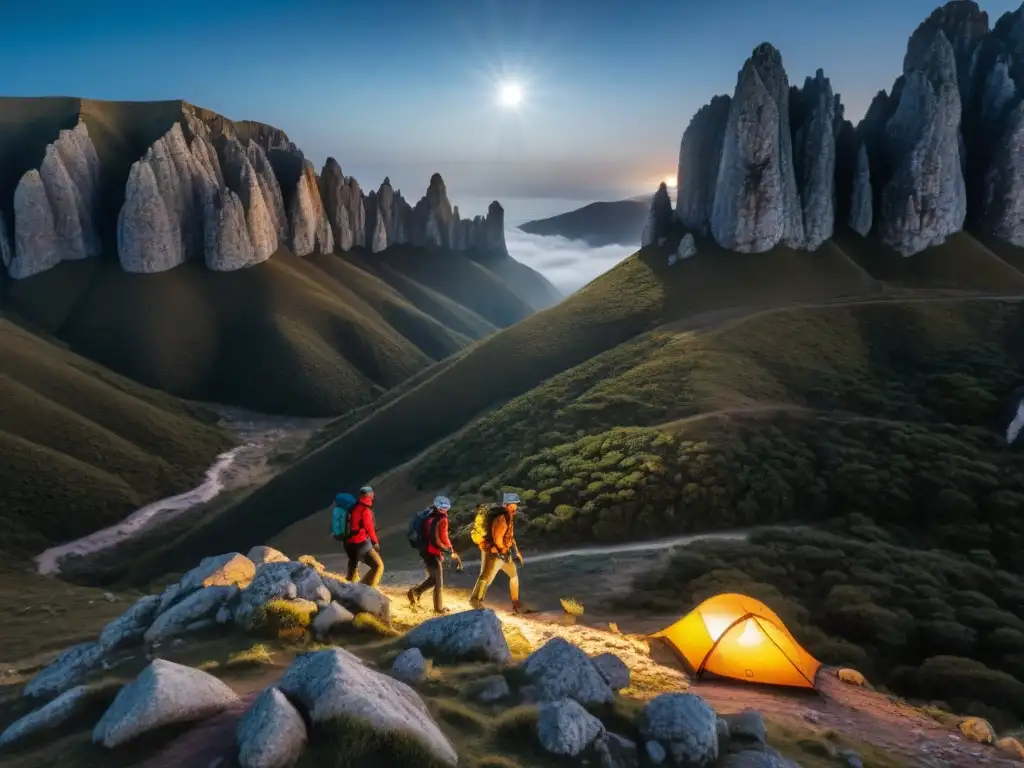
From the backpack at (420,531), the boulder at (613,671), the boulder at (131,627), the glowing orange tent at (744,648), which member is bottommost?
the glowing orange tent at (744,648)

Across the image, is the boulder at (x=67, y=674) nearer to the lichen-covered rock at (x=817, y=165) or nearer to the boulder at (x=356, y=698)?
the boulder at (x=356, y=698)

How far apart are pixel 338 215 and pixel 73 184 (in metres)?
72.8

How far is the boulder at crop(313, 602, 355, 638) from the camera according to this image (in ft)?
41.8

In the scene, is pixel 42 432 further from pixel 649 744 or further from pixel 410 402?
pixel 649 744

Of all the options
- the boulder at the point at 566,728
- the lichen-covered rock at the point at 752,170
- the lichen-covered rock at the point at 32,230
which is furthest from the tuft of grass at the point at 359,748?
the lichen-covered rock at the point at 32,230

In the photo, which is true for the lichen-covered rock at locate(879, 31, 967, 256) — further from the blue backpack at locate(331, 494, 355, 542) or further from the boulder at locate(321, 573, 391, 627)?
the boulder at locate(321, 573, 391, 627)

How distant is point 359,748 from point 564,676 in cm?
431

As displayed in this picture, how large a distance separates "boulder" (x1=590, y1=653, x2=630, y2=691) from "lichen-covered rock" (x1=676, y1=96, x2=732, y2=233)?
78328 mm

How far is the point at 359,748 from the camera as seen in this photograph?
7.34 metres

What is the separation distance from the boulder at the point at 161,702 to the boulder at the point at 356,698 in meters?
1.17

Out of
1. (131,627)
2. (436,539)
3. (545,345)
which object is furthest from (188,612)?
(545,345)

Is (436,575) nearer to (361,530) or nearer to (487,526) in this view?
(487,526)

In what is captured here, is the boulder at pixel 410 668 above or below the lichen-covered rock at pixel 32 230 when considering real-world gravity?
below

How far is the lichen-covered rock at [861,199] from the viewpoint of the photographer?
7919cm
